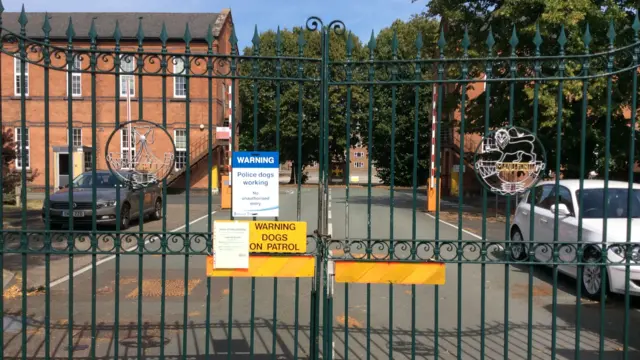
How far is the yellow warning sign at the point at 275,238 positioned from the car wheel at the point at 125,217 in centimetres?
1093

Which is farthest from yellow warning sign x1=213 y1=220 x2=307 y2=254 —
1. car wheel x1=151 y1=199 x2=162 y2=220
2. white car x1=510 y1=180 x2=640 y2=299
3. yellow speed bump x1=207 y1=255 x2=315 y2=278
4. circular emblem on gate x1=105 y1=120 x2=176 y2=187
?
car wheel x1=151 y1=199 x2=162 y2=220

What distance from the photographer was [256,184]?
162 inches

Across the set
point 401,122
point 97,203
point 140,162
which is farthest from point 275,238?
point 401,122

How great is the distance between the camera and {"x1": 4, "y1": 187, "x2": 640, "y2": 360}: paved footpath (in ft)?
15.9

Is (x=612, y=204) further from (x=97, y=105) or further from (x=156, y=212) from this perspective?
(x=97, y=105)

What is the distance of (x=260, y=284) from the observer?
8352 mm

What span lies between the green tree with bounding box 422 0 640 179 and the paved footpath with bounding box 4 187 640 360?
6861mm

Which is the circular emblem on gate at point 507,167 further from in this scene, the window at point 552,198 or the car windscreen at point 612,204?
the window at point 552,198

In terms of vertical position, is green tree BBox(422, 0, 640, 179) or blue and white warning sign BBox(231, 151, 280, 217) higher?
green tree BBox(422, 0, 640, 179)

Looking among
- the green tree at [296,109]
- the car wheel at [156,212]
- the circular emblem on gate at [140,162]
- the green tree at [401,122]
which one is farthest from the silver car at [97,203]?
the green tree at [401,122]

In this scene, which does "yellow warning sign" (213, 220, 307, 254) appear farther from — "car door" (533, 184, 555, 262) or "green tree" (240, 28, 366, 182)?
"green tree" (240, 28, 366, 182)

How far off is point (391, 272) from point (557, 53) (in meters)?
13.0

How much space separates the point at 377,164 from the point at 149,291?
28.0 metres

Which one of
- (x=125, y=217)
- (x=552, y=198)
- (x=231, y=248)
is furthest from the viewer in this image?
(x=125, y=217)
